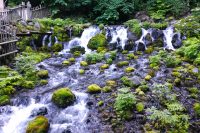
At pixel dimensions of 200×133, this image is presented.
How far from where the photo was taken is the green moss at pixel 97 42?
56.3 feet

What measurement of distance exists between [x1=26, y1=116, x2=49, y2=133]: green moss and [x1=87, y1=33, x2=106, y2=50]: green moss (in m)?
9.15

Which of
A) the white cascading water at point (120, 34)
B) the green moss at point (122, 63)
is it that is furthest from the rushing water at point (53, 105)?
the white cascading water at point (120, 34)

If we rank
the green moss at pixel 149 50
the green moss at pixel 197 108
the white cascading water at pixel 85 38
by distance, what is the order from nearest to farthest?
the green moss at pixel 197 108
the green moss at pixel 149 50
the white cascading water at pixel 85 38

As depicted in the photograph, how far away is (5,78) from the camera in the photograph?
11.1 metres

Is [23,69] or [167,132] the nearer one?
[167,132]

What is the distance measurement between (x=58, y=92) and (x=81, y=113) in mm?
1212

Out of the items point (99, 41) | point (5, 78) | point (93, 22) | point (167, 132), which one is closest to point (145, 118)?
point (167, 132)

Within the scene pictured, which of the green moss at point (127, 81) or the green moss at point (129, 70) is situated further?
the green moss at point (129, 70)

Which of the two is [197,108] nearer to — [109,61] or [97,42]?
[109,61]

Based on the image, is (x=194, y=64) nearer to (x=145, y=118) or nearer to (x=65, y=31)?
(x=145, y=118)

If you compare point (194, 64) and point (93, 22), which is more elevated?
point (93, 22)

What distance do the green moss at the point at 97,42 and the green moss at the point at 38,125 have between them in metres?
9.15

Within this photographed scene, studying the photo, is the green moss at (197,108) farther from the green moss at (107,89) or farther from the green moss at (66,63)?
the green moss at (66,63)

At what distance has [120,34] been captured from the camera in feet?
58.7
